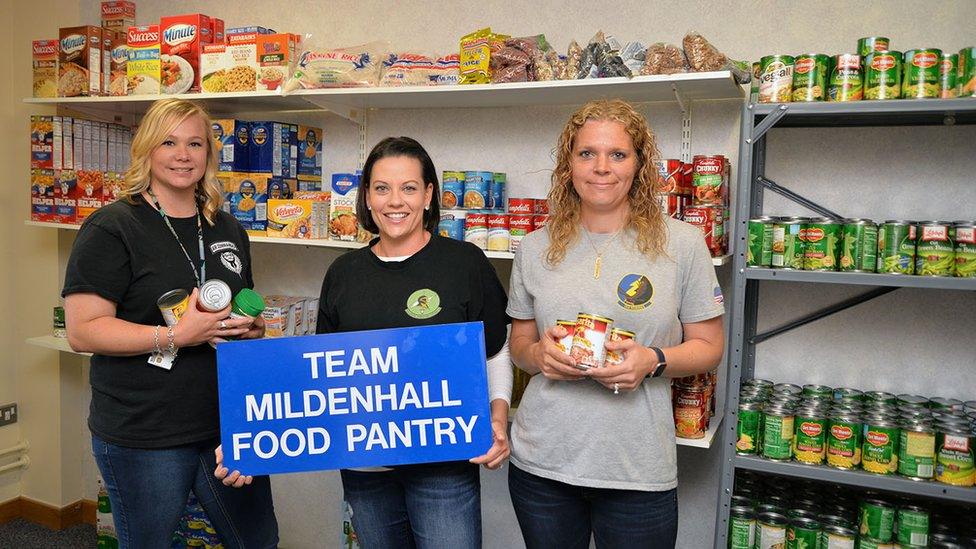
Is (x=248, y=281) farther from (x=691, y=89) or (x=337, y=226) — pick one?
(x=691, y=89)

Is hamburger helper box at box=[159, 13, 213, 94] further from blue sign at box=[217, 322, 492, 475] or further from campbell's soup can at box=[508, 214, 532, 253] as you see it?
blue sign at box=[217, 322, 492, 475]

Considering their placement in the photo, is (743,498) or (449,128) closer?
(743,498)

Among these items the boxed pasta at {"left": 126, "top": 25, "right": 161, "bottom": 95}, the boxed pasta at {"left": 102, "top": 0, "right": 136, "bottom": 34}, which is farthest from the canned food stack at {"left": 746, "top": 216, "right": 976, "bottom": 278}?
the boxed pasta at {"left": 102, "top": 0, "right": 136, "bottom": 34}

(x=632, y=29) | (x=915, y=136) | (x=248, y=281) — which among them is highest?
(x=632, y=29)

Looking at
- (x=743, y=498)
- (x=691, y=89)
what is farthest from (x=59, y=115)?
(x=743, y=498)

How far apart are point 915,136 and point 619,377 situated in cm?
Result: 141

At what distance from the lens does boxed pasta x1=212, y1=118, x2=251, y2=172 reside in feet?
9.89

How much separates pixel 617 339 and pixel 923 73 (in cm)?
113

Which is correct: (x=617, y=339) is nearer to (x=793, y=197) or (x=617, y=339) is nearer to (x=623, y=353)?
(x=623, y=353)

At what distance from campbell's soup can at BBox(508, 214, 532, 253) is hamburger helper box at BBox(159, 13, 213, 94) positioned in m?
1.51

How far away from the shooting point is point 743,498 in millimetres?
2301

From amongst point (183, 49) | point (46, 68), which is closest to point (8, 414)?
point (46, 68)

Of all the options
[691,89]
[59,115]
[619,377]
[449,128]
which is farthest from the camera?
[59,115]

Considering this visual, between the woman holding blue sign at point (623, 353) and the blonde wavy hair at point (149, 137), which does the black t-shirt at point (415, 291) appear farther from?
the blonde wavy hair at point (149, 137)
